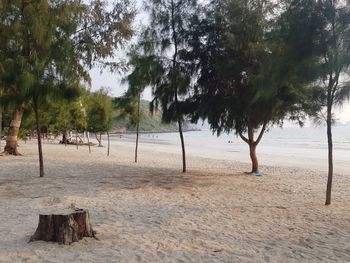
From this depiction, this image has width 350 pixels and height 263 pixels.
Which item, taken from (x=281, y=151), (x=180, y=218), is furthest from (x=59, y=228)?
(x=281, y=151)

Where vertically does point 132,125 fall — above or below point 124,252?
above

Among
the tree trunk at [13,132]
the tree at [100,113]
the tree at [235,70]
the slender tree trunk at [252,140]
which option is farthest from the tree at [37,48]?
the tree at [100,113]

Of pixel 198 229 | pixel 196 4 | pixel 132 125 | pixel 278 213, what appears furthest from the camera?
pixel 132 125

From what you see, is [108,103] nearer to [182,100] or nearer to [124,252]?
[182,100]

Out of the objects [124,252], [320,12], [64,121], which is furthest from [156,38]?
[64,121]

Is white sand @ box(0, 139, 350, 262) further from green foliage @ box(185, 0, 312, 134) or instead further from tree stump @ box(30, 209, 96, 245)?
green foliage @ box(185, 0, 312, 134)

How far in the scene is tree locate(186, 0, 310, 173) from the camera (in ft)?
46.3

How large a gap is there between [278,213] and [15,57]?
32.9 ft

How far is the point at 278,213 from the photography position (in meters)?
8.91

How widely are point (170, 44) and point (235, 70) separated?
3351 millimetres

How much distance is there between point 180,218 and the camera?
8.09 metres

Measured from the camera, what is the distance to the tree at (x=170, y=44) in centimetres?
1588

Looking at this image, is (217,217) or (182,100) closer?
(217,217)

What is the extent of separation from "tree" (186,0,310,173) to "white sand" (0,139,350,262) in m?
2.57
